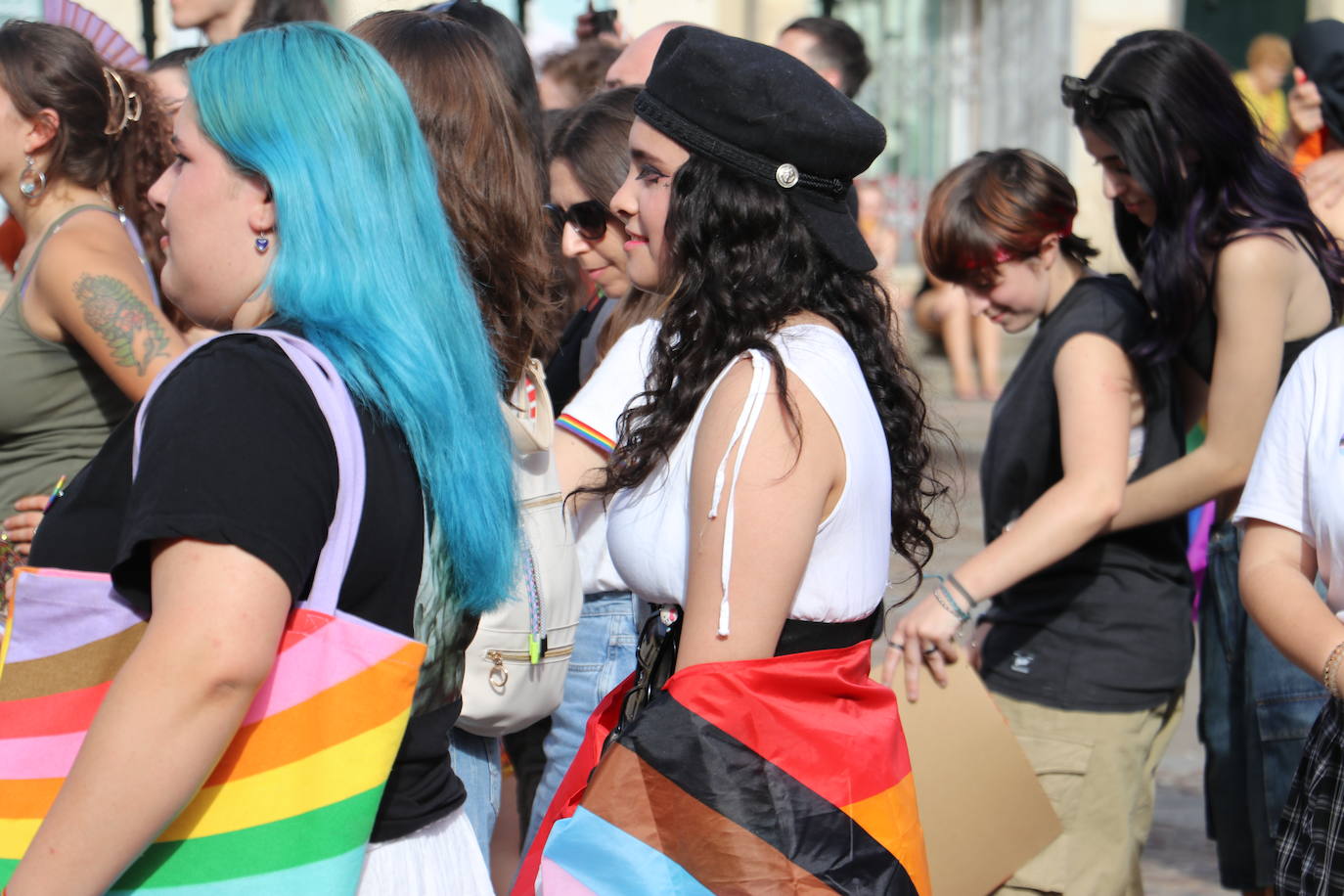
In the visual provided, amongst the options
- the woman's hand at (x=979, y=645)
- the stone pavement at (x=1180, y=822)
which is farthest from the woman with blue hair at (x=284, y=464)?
Result: the woman's hand at (x=979, y=645)

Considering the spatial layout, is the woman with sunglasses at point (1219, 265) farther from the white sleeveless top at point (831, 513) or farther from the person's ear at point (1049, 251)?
the white sleeveless top at point (831, 513)

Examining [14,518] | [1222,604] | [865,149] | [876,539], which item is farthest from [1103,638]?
[14,518]

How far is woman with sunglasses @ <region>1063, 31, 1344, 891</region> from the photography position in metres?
2.85

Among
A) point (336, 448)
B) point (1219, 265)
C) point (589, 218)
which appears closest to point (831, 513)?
point (336, 448)

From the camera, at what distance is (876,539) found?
1.82 m

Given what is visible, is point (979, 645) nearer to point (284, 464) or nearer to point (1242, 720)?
point (1242, 720)

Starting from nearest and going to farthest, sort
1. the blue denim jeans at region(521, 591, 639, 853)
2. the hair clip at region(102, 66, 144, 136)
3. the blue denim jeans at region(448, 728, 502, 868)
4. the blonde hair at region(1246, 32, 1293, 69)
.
A: the blue denim jeans at region(448, 728, 502, 868) < the blue denim jeans at region(521, 591, 639, 853) < the hair clip at region(102, 66, 144, 136) < the blonde hair at region(1246, 32, 1293, 69)

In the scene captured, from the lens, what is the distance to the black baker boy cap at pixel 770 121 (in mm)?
1781

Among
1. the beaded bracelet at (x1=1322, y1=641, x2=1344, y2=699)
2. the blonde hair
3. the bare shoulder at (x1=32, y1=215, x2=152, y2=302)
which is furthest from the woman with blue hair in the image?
the blonde hair

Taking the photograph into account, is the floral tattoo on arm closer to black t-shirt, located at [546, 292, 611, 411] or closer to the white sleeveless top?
black t-shirt, located at [546, 292, 611, 411]

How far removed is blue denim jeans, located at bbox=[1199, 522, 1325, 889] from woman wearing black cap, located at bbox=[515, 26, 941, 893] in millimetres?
1376

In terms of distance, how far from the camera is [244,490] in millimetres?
1371

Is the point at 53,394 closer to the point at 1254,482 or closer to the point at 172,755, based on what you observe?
the point at 172,755

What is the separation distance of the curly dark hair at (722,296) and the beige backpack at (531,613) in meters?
0.48
